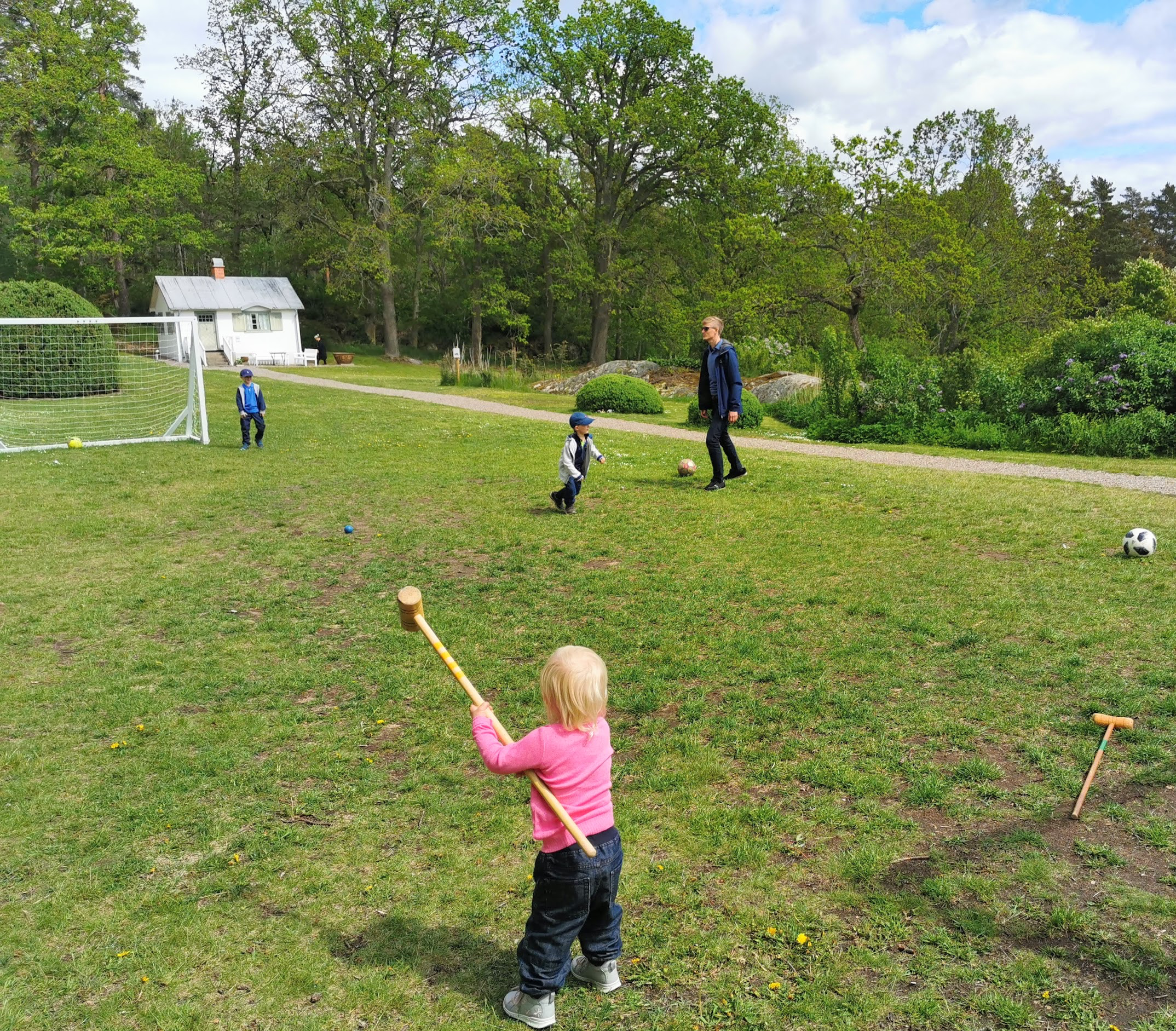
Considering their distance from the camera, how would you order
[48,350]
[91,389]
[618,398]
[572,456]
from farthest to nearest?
1. [91,389]
2. [48,350]
3. [618,398]
4. [572,456]

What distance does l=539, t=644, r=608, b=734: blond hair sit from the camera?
3029mm

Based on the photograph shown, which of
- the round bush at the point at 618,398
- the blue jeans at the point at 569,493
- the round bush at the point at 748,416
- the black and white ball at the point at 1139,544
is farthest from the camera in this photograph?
the round bush at the point at 618,398

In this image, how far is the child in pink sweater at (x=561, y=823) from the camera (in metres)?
3.05

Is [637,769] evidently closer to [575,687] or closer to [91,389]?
[575,687]

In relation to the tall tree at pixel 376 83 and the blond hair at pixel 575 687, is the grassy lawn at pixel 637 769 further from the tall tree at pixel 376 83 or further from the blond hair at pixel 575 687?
the tall tree at pixel 376 83

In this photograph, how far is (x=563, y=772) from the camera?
10.2ft

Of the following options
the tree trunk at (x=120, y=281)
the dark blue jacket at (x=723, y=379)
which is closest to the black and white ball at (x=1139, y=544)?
the dark blue jacket at (x=723, y=379)

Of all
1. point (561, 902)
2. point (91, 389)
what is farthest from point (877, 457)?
point (91, 389)

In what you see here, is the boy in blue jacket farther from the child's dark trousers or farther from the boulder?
the boulder

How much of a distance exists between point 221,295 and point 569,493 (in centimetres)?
3714

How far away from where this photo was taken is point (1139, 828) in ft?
12.8

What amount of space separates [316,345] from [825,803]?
4585 centimetres

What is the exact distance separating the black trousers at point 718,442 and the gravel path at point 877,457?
125 inches

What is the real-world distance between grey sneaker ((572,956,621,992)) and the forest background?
789 inches
